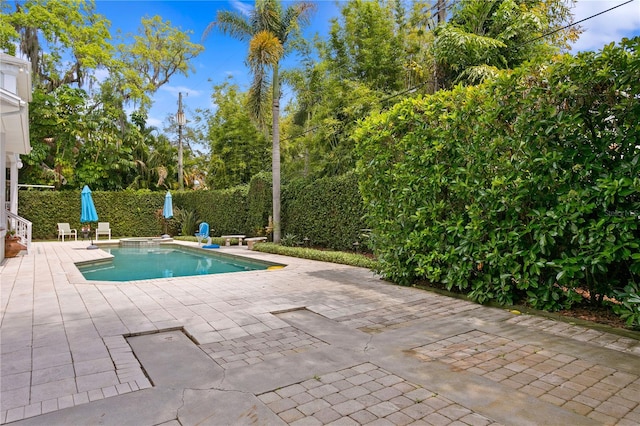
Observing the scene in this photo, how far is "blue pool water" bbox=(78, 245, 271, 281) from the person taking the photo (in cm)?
1026

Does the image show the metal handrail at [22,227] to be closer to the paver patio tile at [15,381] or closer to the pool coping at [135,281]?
the pool coping at [135,281]

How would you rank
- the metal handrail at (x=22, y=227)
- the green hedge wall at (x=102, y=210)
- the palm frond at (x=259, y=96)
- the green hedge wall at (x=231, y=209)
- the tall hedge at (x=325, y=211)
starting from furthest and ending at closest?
the green hedge wall at (x=102, y=210) → the palm frond at (x=259, y=96) → the metal handrail at (x=22, y=227) → the green hedge wall at (x=231, y=209) → the tall hedge at (x=325, y=211)

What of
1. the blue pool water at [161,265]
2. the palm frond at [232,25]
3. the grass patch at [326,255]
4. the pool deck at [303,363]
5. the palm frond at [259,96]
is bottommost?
the blue pool water at [161,265]

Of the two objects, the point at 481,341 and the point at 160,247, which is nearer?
the point at 481,341

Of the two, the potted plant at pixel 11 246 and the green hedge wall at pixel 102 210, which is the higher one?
the green hedge wall at pixel 102 210

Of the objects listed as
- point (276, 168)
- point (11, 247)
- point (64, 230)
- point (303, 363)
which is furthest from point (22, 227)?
point (303, 363)

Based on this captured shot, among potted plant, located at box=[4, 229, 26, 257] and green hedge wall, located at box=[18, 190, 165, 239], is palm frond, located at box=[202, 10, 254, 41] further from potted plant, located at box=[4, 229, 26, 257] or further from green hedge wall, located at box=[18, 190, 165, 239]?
green hedge wall, located at box=[18, 190, 165, 239]

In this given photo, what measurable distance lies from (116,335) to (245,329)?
4.39ft

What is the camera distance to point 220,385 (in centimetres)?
287

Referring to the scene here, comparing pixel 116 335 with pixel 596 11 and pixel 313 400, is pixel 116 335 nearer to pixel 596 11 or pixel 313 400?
pixel 313 400

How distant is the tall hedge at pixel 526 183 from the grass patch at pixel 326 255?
2349 mm

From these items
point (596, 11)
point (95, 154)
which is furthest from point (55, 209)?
point (596, 11)

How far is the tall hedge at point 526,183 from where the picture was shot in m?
4.08

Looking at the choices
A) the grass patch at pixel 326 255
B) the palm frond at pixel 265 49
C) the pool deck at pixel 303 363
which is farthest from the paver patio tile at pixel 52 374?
the palm frond at pixel 265 49
